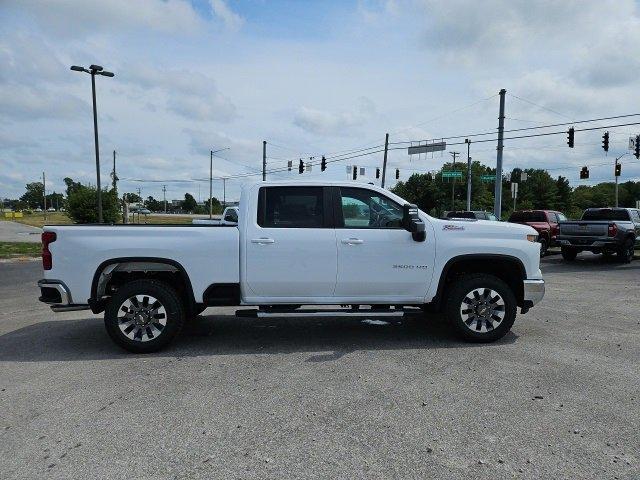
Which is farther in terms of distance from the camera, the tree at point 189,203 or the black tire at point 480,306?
the tree at point 189,203

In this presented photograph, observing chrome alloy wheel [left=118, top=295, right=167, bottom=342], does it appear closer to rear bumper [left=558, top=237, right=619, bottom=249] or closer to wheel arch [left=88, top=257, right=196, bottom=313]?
wheel arch [left=88, top=257, right=196, bottom=313]

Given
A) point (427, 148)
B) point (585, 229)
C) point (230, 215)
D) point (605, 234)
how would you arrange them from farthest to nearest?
point (427, 148)
point (585, 229)
point (605, 234)
point (230, 215)

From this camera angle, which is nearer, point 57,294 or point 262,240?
point 57,294

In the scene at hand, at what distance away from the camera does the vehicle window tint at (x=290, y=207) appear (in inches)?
226

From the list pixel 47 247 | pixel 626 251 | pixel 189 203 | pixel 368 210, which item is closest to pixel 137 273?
pixel 47 247

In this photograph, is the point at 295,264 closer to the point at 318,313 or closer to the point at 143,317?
the point at 318,313

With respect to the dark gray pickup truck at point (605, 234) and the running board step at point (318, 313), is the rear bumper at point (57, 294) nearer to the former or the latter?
the running board step at point (318, 313)

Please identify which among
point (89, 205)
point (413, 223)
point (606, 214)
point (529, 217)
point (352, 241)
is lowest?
point (352, 241)

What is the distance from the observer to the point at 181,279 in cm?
589

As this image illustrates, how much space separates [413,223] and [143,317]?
319 cm

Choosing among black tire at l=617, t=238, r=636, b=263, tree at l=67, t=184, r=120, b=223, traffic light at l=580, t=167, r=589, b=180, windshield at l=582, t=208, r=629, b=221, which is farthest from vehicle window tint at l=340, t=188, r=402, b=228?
traffic light at l=580, t=167, r=589, b=180

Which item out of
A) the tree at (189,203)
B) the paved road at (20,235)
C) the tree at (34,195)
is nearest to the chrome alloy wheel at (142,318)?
the paved road at (20,235)

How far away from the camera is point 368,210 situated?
231 inches

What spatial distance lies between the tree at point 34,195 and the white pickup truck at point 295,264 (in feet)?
523
